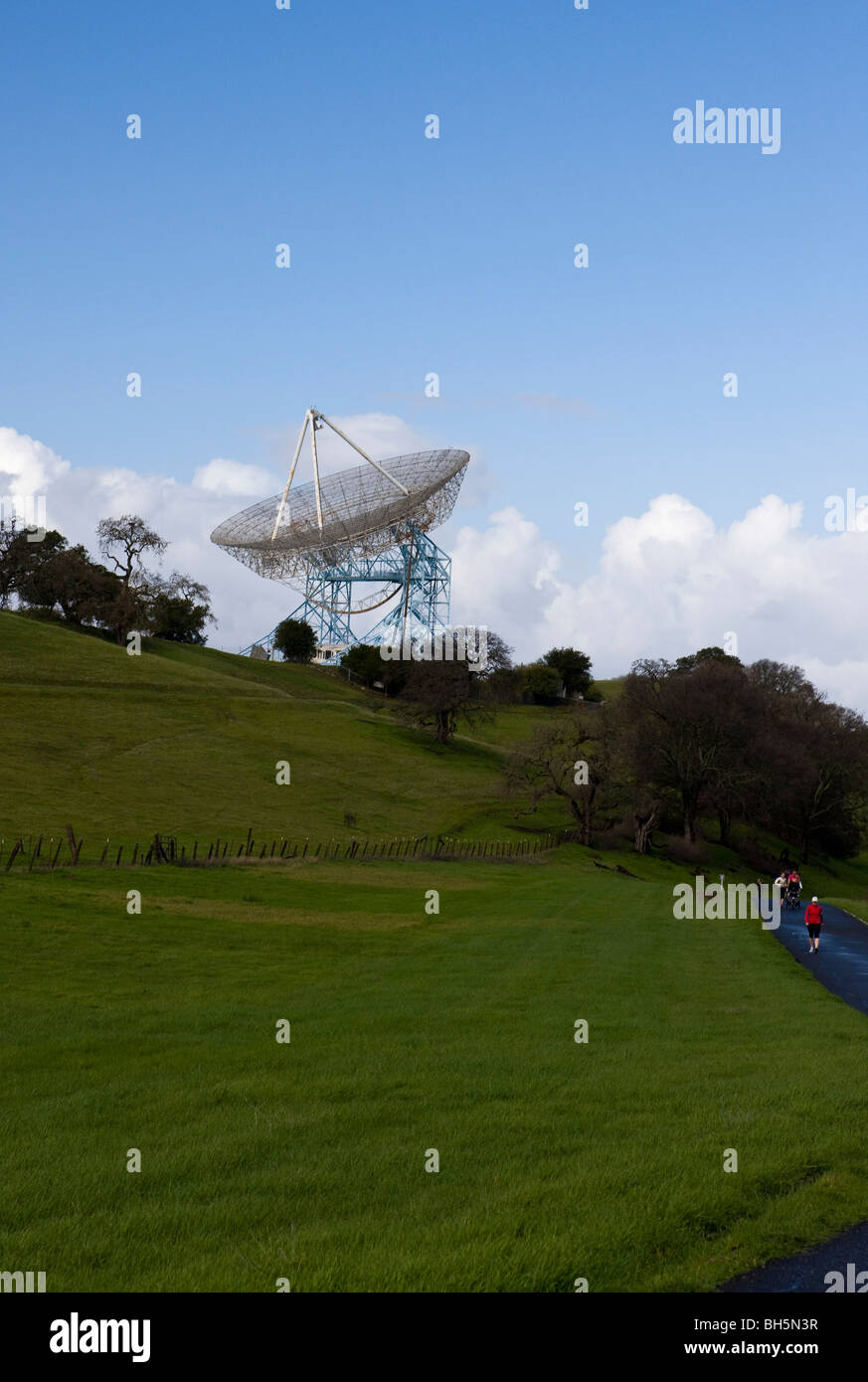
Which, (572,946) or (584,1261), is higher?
(584,1261)

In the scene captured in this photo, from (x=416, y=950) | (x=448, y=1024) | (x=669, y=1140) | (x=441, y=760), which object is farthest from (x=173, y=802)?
(x=669, y=1140)

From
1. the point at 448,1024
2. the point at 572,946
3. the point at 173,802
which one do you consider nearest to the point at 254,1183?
the point at 448,1024

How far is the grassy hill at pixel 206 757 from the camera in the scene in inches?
2589

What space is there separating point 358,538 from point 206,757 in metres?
42.5

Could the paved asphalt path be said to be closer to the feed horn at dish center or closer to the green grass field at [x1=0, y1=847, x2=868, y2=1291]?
the green grass field at [x1=0, y1=847, x2=868, y2=1291]

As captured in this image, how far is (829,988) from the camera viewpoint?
85.0 feet

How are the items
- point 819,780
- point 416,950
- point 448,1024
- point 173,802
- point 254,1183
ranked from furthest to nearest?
1. point 819,780
2. point 173,802
3. point 416,950
4. point 448,1024
5. point 254,1183

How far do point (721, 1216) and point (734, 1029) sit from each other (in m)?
10.1

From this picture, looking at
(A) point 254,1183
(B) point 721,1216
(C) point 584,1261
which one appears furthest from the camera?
(A) point 254,1183

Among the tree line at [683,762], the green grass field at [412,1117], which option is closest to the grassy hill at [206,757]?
the tree line at [683,762]

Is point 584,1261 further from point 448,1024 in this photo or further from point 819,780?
point 819,780

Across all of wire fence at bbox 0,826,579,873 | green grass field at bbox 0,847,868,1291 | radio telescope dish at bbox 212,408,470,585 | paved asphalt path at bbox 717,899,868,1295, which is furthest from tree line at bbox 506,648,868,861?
green grass field at bbox 0,847,868,1291
